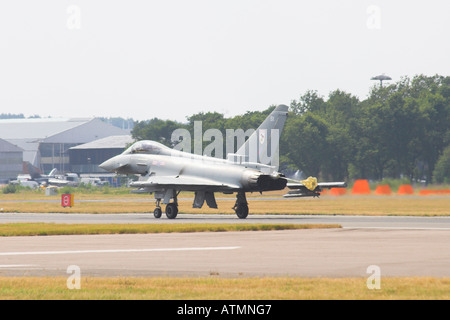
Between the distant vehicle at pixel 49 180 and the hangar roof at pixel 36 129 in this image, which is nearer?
the distant vehicle at pixel 49 180

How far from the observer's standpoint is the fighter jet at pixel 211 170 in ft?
143

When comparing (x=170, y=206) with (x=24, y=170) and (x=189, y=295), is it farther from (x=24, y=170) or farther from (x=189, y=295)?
(x=24, y=170)

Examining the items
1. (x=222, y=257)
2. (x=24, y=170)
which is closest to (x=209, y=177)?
(x=222, y=257)

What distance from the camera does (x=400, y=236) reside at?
27.7 metres

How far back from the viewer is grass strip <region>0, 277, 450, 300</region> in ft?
46.1

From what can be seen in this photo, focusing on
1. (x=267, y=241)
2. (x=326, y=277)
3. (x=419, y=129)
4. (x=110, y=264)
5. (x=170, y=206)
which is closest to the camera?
(x=326, y=277)

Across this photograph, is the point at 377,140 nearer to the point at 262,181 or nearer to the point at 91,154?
the point at 262,181

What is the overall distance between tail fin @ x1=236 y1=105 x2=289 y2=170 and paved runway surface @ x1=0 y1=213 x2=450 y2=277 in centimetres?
1368

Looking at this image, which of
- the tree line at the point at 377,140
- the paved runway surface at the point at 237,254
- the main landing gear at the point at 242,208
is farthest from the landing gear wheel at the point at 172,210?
the tree line at the point at 377,140

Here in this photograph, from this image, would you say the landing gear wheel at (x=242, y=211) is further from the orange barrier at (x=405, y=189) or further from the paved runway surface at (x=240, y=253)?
the orange barrier at (x=405, y=189)

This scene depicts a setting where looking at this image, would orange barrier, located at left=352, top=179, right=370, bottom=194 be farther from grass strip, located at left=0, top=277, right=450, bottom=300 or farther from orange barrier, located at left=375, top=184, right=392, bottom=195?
grass strip, located at left=0, top=277, right=450, bottom=300

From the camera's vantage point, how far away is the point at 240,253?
22.2m
